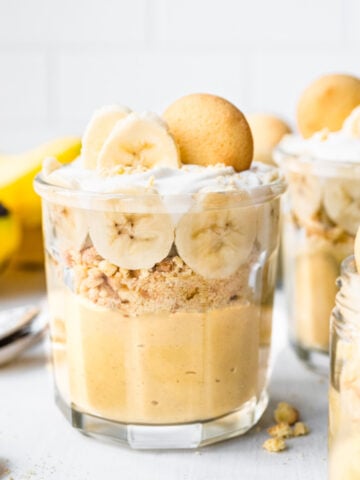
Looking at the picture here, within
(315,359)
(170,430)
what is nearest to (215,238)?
(170,430)

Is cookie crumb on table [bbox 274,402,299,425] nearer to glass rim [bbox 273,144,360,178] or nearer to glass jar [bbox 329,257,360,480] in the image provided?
glass jar [bbox 329,257,360,480]

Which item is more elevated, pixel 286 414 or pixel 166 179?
pixel 166 179

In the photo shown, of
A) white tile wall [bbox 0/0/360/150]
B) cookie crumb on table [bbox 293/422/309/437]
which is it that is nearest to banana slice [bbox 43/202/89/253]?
cookie crumb on table [bbox 293/422/309/437]

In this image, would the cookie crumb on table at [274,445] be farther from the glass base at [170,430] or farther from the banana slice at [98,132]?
the banana slice at [98,132]

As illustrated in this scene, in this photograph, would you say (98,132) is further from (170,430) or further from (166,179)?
(170,430)

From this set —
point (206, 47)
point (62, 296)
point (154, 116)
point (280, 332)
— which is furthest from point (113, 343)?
point (206, 47)

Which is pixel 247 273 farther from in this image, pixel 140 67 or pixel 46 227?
pixel 140 67
